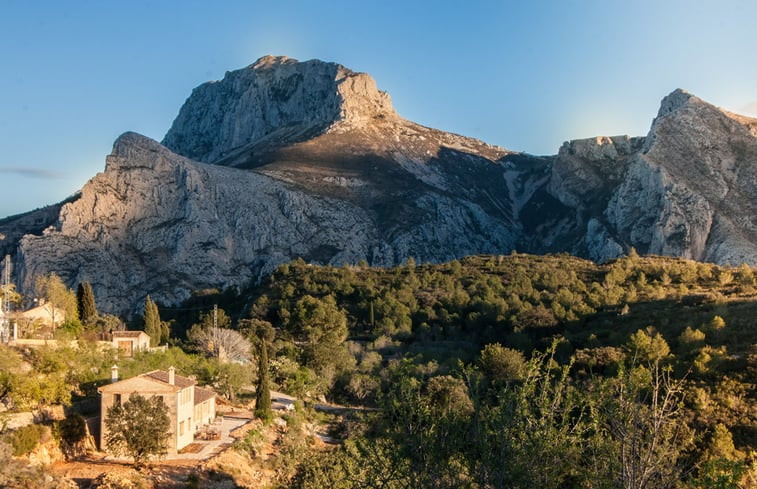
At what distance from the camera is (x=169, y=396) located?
28766 millimetres

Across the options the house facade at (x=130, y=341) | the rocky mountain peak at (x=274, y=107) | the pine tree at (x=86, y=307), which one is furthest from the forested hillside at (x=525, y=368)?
the rocky mountain peak at (x=274, y=107)

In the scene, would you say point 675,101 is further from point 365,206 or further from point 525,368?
point 525,368

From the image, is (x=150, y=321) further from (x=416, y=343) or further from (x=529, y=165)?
(x=529, y=165)

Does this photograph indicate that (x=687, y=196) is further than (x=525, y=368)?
Yes

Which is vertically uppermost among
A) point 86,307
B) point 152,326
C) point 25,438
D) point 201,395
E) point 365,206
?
point 365,206

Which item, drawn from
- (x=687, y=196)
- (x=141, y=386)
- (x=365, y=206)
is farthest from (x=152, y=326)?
(x=687, y=196)

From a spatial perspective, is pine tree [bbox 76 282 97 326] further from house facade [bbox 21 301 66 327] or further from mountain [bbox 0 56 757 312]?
mountain [bbox 0 56 757 312]

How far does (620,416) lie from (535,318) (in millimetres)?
41054

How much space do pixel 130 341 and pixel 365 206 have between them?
76.3m

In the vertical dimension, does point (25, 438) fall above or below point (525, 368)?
below

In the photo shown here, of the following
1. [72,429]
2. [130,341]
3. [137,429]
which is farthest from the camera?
[130,341]

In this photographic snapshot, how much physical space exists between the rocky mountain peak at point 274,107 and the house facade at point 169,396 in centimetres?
11966

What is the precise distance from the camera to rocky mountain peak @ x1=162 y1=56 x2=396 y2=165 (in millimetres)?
154500

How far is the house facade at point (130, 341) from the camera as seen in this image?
141 feet
